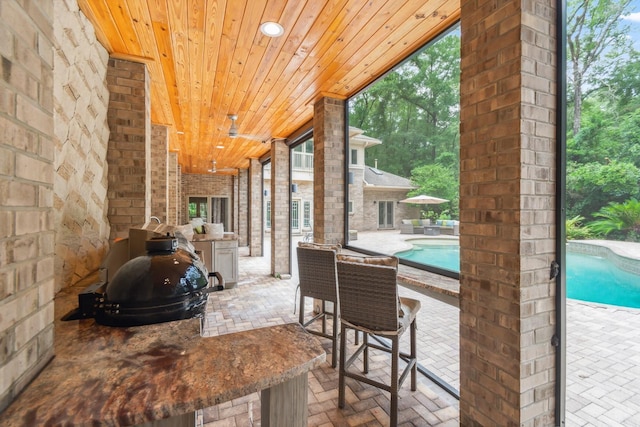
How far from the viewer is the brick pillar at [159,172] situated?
14.7 ft

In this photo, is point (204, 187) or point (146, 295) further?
point (204, 187)

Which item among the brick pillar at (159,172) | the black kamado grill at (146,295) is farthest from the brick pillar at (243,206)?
the black kamado grill at (146,295)

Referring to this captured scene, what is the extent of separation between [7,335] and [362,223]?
4.22 meters

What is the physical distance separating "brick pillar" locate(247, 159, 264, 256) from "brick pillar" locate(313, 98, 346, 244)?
15.5 ft

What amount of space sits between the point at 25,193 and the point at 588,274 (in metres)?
4.04

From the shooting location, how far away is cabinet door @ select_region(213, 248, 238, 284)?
529 centimetres

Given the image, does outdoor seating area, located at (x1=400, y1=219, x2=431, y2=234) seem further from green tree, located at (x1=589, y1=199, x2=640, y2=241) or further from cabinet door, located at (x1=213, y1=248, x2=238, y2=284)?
cabinet door, located at (x1=213, y1=248, x2=238, y2=284)

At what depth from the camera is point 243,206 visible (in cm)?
975

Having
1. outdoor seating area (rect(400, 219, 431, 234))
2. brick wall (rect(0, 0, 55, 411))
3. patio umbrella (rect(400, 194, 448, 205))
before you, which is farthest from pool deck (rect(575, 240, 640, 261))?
brick wall (rect(0, 0, 55, 411))

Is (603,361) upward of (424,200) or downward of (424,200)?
downward

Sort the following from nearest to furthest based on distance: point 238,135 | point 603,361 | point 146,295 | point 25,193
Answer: point 25,193 < point 146,295 < point 603,361 < point 238,135

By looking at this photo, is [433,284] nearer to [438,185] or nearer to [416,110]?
[438,185]

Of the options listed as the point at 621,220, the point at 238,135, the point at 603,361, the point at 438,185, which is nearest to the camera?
the point at 621,220

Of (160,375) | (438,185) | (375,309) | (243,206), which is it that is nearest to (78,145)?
(160,375)
